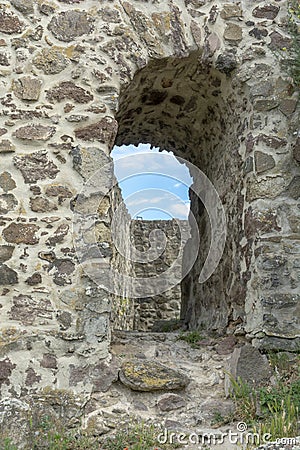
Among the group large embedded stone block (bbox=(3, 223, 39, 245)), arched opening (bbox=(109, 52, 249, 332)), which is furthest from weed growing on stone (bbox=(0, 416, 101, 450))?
arched opening (bbox=(109, 52, 249, 332))

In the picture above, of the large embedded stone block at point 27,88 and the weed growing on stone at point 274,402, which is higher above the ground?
the large embedded stone block at point 27,88

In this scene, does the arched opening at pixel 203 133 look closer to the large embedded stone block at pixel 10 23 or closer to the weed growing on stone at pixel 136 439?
the large embedded stone block at pixel 10 23

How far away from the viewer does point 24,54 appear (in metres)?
3.81

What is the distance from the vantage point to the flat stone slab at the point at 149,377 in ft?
11.6

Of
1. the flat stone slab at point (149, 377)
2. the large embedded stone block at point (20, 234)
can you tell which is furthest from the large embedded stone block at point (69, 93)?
the flat stone slab at point (149, 377)

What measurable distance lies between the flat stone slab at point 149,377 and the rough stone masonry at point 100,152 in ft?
0.56

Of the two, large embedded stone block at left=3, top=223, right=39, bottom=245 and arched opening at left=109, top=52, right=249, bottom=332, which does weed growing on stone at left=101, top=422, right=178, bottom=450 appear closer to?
arched opening at left=109, top=52, right=249, bottom=332

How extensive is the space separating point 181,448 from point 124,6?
9.77ft

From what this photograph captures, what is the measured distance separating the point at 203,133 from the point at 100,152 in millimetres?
1542

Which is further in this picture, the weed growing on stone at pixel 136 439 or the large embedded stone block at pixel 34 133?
the large embedded stone block at pixel 34 133

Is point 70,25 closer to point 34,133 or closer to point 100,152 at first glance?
point 34,133

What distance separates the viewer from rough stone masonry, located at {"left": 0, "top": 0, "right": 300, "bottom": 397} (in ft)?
11.5

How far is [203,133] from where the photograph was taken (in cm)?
502

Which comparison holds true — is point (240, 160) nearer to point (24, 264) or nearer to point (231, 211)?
point (231, 211)
